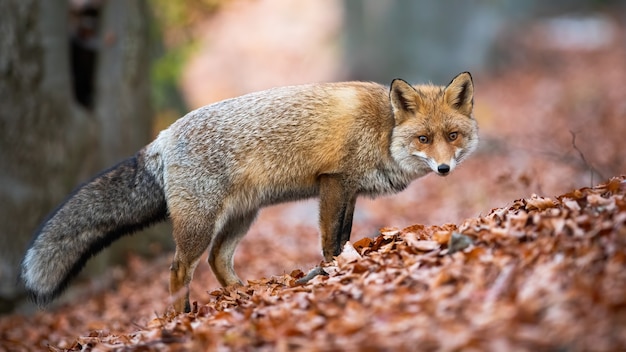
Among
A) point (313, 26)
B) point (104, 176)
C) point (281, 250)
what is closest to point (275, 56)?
point (313, 26)

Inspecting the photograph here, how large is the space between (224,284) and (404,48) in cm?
1809

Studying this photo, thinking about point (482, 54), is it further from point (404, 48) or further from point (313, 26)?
point (313, 26)

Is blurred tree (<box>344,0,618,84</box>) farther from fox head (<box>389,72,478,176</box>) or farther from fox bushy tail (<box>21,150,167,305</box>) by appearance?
fox bushy tail (<box>21,150,167,305</box>)

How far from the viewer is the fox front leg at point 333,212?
6.38 metres

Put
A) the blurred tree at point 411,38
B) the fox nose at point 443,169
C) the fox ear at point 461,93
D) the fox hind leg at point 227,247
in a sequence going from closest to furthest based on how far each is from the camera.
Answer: the fox nose at point 443,169
the fox ear at point 461,93
the fox hind leg at point 227,247
the blurred tree at point 411,38

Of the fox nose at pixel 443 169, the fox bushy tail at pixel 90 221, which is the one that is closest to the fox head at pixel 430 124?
the fox nose at pixel 443 169

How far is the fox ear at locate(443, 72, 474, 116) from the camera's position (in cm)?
649

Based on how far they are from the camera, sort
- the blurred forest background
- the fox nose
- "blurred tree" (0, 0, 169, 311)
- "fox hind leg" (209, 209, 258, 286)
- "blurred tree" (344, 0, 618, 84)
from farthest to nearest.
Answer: "blurred tree" (344, 0, 618, 84) < the blurred forest background < "blurred tree" (0, 0, 169, 311) < "fox hind leg" (209, 209, 258, 286) < the fox nose

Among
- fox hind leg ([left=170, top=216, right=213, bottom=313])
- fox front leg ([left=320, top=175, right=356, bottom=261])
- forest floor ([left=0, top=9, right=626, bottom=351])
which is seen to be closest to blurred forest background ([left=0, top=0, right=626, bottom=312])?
forest floor ([left=0, top=9, right=626, bottom=351])

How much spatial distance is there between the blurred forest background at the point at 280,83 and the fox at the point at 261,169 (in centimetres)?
169

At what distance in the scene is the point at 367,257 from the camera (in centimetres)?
535

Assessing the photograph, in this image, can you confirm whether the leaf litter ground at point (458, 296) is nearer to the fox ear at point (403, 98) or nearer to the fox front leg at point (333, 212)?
the fox front leg at point (333, 212)

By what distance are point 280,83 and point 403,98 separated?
2063 centimetres

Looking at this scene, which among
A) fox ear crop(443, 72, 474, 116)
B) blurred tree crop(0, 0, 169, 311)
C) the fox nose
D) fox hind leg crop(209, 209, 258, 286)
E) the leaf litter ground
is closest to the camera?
the leaf litter ground
